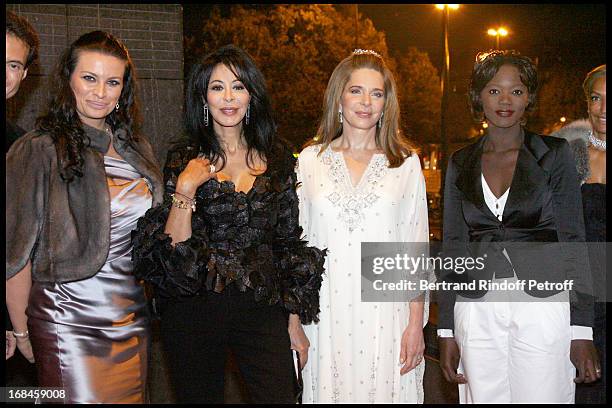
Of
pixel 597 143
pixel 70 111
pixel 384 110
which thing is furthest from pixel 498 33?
pixel 70 111

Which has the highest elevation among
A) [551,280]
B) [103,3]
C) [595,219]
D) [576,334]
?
[103,3]

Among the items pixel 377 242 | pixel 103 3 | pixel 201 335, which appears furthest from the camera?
pixel 103 3

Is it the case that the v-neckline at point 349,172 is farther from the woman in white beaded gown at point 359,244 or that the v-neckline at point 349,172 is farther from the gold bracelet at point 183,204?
the gold bracelet at point 183,204

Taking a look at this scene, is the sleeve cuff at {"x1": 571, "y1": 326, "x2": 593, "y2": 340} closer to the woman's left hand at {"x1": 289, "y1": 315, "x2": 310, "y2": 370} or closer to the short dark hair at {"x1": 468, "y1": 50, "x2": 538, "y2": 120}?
the short dark hair at {"x1": 468, "y1": 50, "x2": 538, "y2": 120}

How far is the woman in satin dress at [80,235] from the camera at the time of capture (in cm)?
284

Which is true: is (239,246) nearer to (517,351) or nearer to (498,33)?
(517,351)

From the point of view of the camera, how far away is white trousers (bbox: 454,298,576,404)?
9.73 feet

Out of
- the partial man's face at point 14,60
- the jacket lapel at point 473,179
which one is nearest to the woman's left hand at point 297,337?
the jacket lapel at point 473,179

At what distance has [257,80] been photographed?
3.14 m

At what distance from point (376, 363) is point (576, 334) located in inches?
37.6

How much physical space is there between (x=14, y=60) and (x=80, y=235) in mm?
1008

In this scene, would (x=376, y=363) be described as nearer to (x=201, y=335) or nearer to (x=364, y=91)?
(x=201, y=335)

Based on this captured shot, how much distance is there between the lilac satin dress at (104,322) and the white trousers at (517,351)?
1.57 metres

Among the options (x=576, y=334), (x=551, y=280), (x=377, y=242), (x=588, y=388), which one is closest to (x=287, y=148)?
(x=377, y=242)
